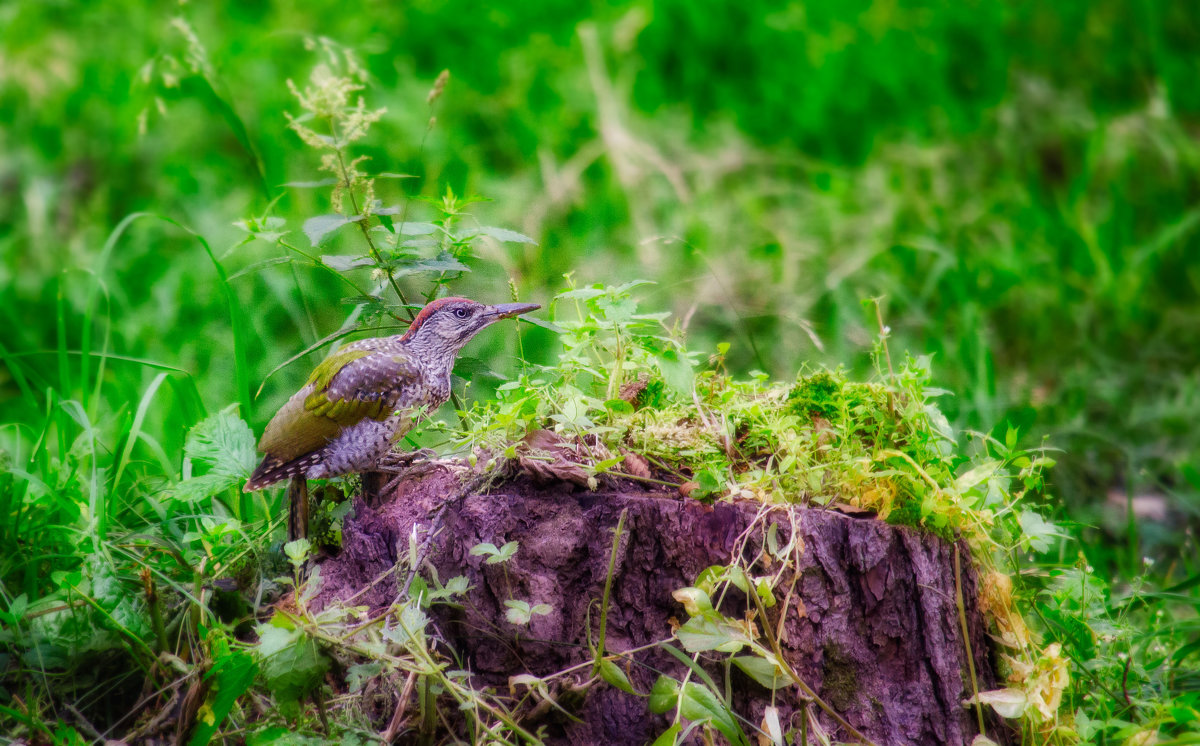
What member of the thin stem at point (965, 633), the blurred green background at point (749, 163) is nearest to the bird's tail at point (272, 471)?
the thin stem at point (965, 633)

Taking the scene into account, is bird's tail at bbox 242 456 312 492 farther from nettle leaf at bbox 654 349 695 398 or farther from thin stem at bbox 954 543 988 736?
thin stem at bbox 954 543 988 736

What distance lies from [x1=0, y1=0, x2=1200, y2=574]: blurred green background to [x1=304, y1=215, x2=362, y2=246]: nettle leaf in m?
2.23

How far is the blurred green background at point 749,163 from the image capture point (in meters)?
5.14

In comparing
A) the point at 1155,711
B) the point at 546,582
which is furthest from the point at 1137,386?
the point at 546,582

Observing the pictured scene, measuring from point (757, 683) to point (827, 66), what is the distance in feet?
19.0

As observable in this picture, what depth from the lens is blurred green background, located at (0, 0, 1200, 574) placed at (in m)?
5.14

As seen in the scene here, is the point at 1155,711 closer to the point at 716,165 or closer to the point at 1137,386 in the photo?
the point at 1137,386

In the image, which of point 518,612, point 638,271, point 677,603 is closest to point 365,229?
point 518,612

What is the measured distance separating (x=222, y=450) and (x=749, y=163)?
5157 millimetres

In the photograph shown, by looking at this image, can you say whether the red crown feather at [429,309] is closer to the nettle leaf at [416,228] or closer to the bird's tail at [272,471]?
the nettle leaf at [416,228]

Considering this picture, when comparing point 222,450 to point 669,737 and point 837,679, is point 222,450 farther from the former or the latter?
point 837,679

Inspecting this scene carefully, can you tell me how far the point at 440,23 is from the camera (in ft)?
22.6

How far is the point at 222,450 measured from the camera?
242cm

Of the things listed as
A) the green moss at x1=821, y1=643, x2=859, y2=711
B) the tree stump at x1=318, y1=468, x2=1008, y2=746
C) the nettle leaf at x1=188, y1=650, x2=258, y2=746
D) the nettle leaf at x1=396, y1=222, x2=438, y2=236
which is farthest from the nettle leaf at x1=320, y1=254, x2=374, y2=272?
the green moss at x1=821, y1=643, x2=859, y2=711
